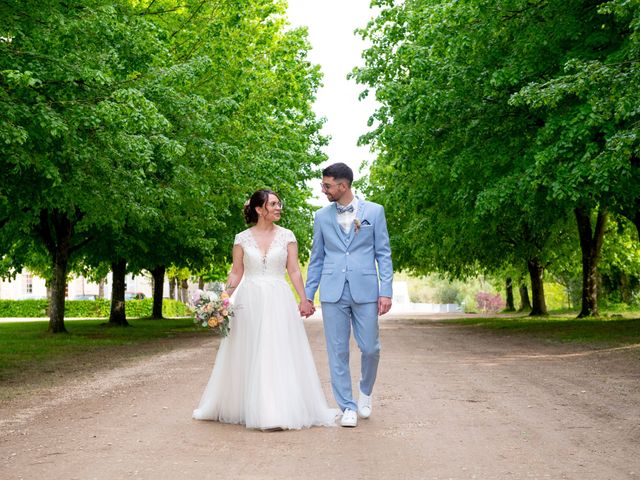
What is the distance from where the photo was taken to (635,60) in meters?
15.2

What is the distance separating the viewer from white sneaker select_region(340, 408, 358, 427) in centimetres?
774

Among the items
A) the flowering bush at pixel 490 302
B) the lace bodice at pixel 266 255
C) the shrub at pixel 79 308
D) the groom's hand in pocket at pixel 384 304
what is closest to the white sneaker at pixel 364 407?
the groom's hand in pocket at pixel 384 304

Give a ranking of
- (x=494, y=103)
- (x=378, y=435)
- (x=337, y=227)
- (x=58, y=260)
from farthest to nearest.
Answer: (x=58, y=260), (x=494, y=103), (x=337, y=227), (x=378, y=435)

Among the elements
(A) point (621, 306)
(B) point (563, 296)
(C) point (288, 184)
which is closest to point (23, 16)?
(C) point (288, 184)

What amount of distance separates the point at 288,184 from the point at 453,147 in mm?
7770

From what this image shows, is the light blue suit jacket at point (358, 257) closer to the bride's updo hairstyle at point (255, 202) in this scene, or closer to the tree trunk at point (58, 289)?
the bride's updo hairstyle at point (255, 202)

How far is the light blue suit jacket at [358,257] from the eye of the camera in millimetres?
7922

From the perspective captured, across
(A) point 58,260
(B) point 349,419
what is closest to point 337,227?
(B) point 349,419

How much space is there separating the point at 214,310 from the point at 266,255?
0.70 m

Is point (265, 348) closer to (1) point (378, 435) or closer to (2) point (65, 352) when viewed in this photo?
(1) point (378, 435)

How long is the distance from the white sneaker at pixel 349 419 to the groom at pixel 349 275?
0.02 m

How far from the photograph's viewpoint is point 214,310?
823 cm

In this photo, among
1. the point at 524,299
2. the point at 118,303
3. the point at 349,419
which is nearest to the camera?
the point at 349,419

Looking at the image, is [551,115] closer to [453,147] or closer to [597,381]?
[453,147]
